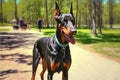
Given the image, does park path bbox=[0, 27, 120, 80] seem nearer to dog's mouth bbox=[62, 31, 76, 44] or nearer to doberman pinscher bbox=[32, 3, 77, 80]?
doberman pinscher bbox=[32, 3, 77, 80]

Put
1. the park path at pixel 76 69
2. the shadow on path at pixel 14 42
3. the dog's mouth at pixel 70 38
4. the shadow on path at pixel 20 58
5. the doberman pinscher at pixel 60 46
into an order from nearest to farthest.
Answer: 1. the dog's mouth at pixel 70 38
2. the doberman pinscher at pixel 60 46
3. the park path at pixel 76 69
4. the shadow on path at pixel 20 58
5. the shadow on path at pixel 14 42

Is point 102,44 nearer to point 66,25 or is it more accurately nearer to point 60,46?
point 60,46

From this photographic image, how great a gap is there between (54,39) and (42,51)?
1000mm

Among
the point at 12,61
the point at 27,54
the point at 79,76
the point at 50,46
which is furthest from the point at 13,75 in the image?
the point at 27,54

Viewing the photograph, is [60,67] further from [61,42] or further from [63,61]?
[61,42]

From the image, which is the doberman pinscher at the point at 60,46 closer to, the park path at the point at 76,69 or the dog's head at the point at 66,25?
the dog's head at the point at 66,25

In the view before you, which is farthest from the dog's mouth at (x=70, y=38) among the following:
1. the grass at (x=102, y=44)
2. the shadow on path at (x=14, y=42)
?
the shadow on path at (x=14, y=42)

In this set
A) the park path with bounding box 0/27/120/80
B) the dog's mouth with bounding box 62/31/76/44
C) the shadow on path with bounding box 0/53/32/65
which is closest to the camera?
the dog's mouth with bounding box 62/31/76/44

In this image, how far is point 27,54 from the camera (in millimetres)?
15945

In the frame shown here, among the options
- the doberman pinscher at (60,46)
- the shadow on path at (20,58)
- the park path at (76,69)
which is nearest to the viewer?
the doberman pinscher at (60,46)

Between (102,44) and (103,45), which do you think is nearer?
(103,45)

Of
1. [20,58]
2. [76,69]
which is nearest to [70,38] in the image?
[76,69]

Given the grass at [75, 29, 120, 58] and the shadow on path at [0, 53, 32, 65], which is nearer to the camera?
the shadow on path at [0, 53, 32, 65]

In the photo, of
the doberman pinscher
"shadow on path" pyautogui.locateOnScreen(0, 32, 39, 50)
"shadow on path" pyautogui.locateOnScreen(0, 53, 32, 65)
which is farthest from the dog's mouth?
"shadow on path" pyautogui.locateOnScreen(0, 32, 39, 50)
